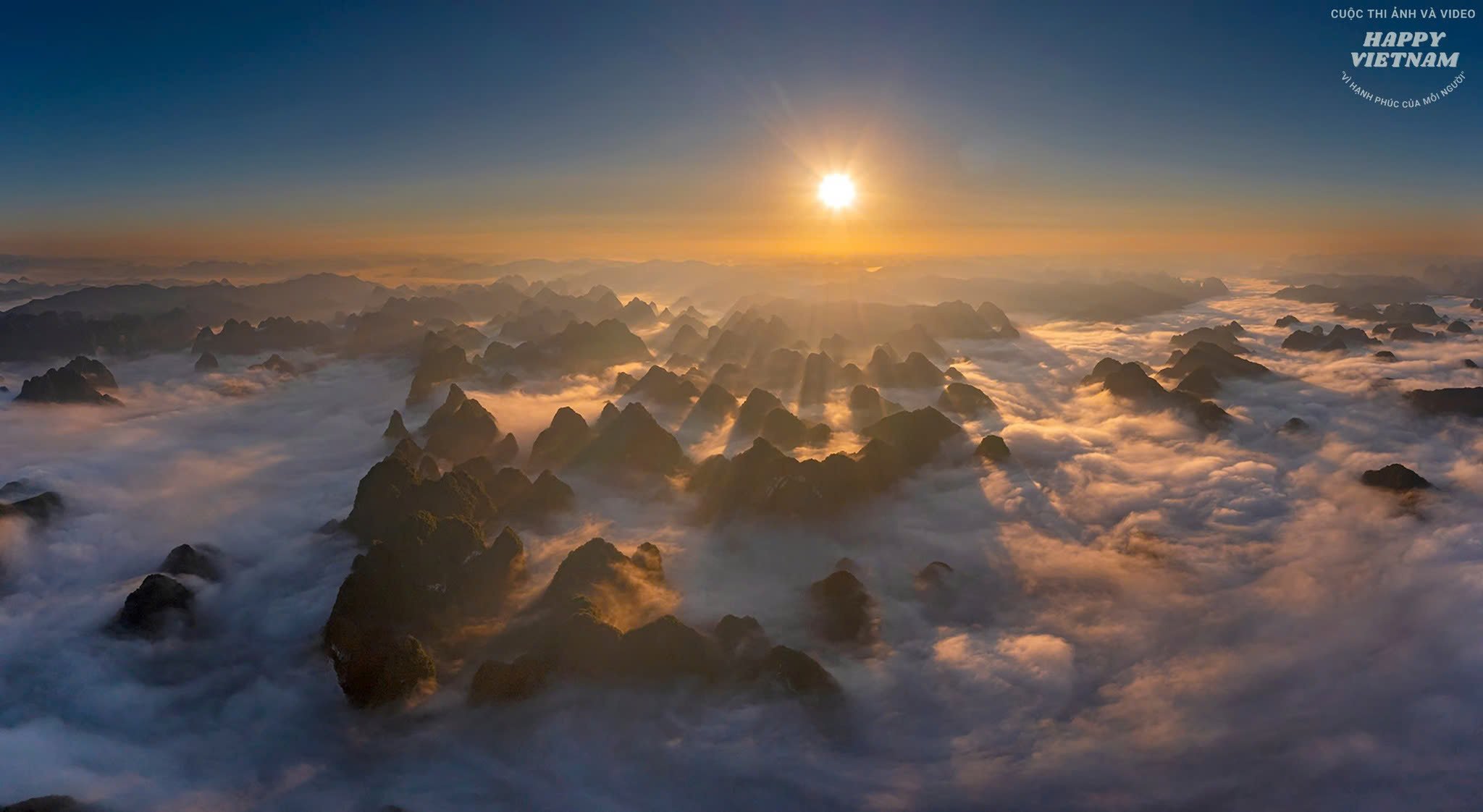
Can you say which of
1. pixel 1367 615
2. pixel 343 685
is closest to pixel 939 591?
pixel 1367 615

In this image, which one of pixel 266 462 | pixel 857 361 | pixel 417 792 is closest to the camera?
pixel 417 792

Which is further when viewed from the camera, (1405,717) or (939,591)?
(939,591)

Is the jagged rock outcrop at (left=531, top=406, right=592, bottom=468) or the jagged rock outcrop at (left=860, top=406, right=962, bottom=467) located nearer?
the jagged rock outcrop at (left=860, top=406, right=962, bottom=467)

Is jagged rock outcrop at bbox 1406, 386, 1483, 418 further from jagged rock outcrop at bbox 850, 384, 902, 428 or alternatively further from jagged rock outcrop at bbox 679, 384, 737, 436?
jagged rock outcrop at bbox 679, 384, 737, 436

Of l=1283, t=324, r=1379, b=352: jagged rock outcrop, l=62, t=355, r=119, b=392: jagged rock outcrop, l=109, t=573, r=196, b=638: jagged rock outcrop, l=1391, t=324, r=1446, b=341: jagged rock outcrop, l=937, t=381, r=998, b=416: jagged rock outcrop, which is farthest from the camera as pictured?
l=1391, t=324, r=1446, b=341: jagged rock outcrop

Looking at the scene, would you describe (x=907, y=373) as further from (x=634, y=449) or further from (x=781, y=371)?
(x=634, y=449)

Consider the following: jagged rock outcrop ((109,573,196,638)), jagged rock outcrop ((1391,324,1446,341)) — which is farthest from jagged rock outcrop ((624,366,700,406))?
jagged rock outcrop ((1391,324,1446,341))

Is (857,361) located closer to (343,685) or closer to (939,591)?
(939,591)
